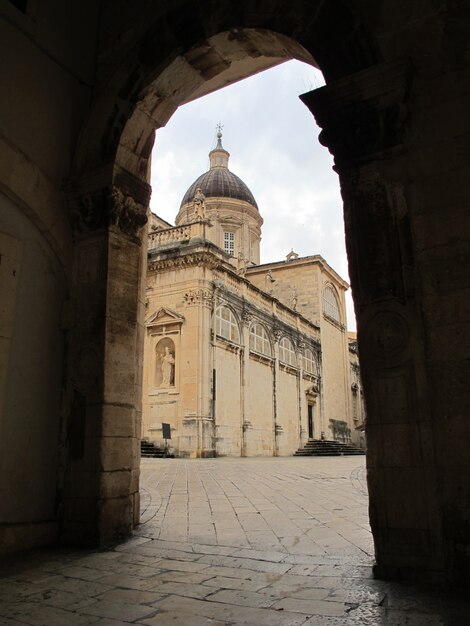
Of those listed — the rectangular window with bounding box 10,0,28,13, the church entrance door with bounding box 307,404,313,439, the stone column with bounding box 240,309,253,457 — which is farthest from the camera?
the church entrance door with bounding box 307,404,313,439

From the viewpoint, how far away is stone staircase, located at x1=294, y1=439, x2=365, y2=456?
97.4 feet

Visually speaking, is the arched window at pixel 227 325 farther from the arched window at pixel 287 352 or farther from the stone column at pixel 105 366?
the stone column at pixel 105 366

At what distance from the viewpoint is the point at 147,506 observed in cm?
651

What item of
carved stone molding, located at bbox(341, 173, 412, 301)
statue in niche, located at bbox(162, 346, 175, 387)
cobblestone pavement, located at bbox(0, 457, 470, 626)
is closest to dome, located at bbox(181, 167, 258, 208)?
statue in niche, located at bbox(162, 346, 175, 387)

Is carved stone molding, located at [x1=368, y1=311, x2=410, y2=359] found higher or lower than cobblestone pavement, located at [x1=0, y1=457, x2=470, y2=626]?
higher

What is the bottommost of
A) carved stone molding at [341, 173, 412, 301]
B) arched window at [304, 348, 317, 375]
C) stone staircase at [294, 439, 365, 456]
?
stone staircase at [294, 439, 365, 456]

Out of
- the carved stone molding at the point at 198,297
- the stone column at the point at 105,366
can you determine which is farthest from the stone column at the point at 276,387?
the stone column at the point at 105,366

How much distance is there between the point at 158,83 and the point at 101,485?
4022 mm

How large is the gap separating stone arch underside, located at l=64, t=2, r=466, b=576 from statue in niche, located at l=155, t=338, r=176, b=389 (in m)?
17.3

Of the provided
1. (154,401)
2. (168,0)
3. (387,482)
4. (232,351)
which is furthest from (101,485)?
(232,351)

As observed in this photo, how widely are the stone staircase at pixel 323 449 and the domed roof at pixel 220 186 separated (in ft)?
64.3

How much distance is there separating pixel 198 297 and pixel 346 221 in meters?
19.1

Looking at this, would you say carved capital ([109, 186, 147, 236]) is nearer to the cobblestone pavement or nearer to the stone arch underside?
the stone arch underside

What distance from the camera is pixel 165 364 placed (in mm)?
23141
